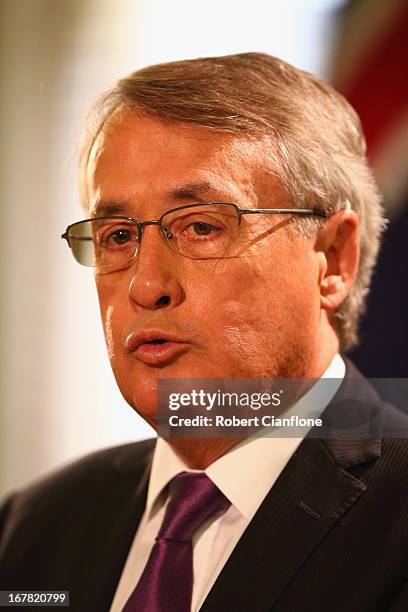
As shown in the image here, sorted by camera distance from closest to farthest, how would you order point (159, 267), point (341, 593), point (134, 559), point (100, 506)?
point (341, 593), point (159, 267), point (134, 559), point (100, 506)

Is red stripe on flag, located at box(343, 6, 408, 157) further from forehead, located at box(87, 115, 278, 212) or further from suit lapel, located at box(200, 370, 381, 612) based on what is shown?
suit lapel, located at box(200, 370, 381, 612)

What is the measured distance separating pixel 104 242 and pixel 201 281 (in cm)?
22

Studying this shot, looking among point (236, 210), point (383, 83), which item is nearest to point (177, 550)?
point (236, 210)

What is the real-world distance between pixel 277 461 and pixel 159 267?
0.39 m

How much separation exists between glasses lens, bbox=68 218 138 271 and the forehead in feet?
0.18

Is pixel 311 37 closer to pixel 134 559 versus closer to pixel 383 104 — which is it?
pixel 383 104

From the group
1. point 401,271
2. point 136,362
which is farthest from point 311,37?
point 136,362

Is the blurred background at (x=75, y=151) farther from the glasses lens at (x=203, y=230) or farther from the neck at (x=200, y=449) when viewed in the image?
the glasses lens at (x=203, y=230)

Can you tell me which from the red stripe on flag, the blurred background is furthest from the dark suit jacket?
the red stripe on flag

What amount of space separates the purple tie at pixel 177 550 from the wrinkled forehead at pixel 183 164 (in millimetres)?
497

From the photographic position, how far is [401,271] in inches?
58.6

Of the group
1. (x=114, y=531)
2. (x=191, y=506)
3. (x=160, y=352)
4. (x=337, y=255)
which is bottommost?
(x=114, y=531)

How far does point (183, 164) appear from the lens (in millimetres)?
1271

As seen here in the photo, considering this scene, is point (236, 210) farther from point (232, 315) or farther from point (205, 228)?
point (232, 315)
